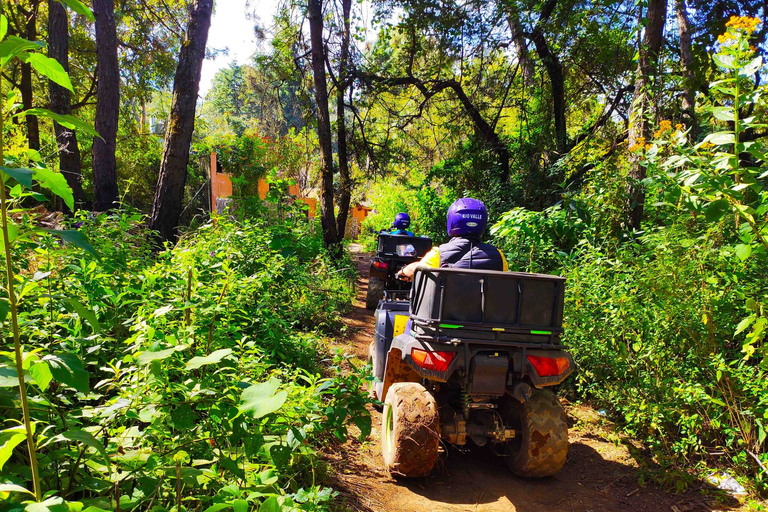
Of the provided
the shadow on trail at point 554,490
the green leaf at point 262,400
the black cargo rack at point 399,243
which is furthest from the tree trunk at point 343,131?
the green leaf at point 262,400

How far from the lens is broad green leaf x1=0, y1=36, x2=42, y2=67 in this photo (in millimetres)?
1206

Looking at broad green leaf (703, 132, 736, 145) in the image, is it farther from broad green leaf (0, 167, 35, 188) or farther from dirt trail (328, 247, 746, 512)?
broad green leaf (0, 167, 35, 188)

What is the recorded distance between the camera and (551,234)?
7.25 m

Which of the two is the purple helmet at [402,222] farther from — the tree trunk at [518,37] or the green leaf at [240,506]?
the green leaf at [240,506]

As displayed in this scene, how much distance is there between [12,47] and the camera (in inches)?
48.4

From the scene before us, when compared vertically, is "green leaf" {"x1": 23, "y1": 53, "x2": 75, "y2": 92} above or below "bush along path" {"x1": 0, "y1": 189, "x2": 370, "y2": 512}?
above

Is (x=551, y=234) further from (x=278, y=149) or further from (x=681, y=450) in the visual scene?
(x=278, y=149)

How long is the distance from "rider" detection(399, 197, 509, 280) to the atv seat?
46 cm

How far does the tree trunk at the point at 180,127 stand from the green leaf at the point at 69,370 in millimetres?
5676

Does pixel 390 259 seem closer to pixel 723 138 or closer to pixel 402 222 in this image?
pixel 402 222

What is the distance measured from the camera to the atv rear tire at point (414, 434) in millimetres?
3531

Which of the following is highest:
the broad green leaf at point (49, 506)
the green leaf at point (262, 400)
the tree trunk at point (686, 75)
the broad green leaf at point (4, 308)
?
the tree trunk at point (686, 75)

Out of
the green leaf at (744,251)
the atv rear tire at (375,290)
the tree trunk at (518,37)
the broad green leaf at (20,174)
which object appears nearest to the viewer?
the broad green leaf at (20,174)

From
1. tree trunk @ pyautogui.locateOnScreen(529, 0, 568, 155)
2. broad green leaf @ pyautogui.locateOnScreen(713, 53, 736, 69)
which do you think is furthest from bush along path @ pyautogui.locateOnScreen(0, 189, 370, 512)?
tree trunk @ pyautogui.locateOnScreen(529, 0, 568, 155)
